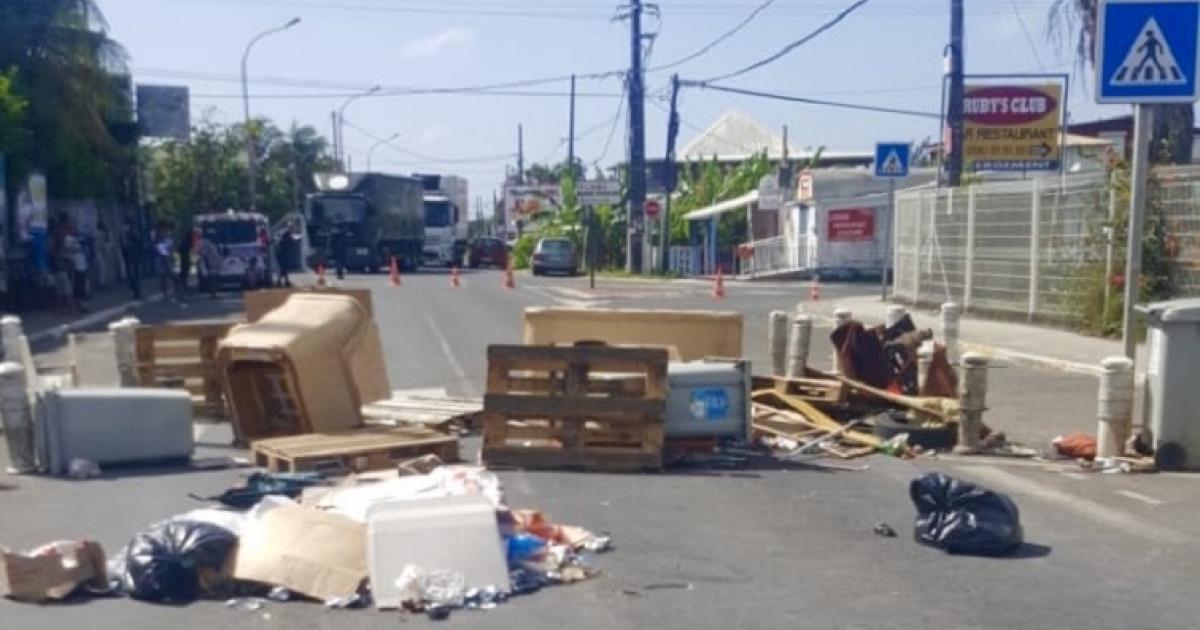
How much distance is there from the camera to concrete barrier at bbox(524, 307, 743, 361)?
1514 centimetres

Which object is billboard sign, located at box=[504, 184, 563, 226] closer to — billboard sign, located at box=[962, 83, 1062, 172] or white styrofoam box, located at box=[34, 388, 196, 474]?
billboard sign, located at box=[962, 83, 1062, 172]

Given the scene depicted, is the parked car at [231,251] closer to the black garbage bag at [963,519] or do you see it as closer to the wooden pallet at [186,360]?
the wooden pallet at [186,360]

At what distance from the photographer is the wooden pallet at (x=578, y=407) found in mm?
12367

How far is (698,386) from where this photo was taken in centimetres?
1294

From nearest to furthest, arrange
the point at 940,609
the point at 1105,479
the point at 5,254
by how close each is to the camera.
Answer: the point at 940,609, the point at 1105,479, the point at 5,254

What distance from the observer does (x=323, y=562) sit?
8547 mm

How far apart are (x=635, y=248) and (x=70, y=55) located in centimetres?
2646

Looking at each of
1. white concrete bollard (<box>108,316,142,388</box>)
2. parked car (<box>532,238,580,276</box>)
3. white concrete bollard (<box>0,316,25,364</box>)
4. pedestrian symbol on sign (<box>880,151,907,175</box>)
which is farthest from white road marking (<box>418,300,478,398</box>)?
parked car (<box>532,238,580,276</box>)

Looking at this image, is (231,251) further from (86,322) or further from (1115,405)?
(1115,405)

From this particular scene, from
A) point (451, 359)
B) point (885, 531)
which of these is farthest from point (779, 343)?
point (885, 531)

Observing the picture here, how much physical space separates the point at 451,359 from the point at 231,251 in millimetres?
22409

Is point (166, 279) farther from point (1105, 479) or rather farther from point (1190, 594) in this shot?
point (1190, 594)

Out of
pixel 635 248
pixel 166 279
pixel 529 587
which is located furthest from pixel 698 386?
pixel 635 248

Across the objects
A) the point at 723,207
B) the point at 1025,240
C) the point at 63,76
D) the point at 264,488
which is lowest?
the point at 264,488
